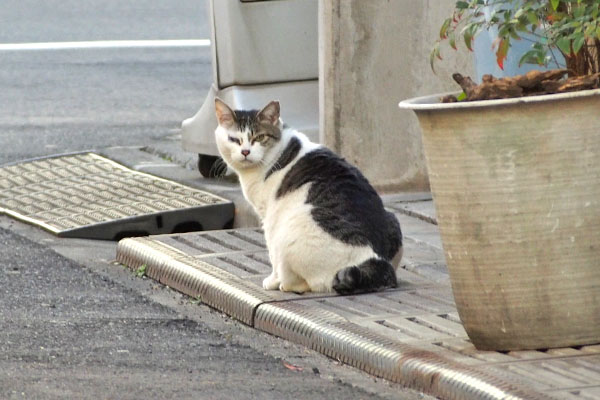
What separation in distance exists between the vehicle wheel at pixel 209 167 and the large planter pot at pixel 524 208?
3879mm

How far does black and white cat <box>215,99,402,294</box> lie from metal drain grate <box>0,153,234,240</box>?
138 centimetres

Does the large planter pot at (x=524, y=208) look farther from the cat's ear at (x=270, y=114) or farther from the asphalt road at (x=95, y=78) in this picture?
the asphalt road at (x=95, y=78)

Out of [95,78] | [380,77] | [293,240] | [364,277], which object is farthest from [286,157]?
[95,78]

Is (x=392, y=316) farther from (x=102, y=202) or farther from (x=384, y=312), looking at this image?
(x=102, y=202)

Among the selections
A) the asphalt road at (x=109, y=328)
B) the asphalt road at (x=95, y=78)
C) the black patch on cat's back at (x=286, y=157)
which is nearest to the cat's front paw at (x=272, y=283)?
the asphalt road at (x=109, y=328)

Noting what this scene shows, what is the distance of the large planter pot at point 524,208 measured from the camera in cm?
451

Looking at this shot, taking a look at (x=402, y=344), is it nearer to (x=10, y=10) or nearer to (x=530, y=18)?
(x=530, y=18)

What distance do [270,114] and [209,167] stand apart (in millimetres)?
2357

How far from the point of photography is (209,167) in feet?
Result: 28.1

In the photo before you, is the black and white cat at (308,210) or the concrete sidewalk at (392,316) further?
the black and white cat at (308,210)

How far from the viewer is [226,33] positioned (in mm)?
8391

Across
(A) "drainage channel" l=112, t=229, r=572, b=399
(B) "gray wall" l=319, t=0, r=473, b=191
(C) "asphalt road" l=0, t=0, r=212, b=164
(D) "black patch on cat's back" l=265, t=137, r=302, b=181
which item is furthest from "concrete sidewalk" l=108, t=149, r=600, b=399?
(C) "asphalt road" l=0, t=0, r=212, b=164

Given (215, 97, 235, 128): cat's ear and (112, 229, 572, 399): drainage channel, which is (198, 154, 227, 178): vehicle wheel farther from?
(215, 97, 235, 128): cat's ear

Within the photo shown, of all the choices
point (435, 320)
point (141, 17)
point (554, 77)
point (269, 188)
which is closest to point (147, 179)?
point (269, 188)
